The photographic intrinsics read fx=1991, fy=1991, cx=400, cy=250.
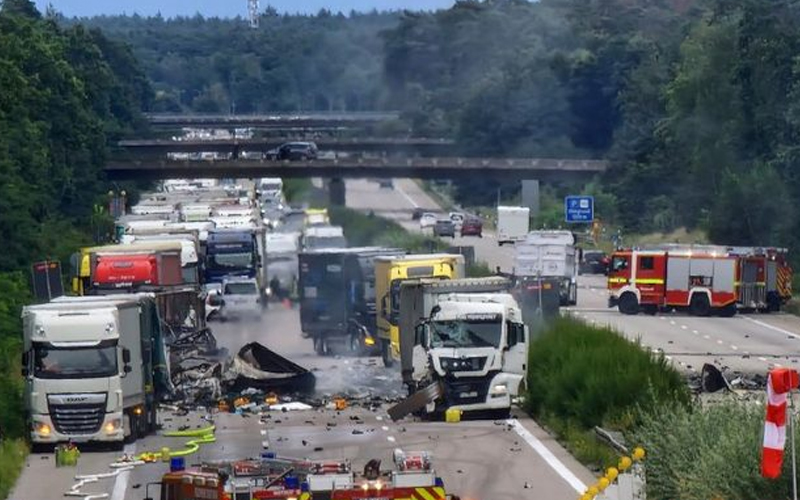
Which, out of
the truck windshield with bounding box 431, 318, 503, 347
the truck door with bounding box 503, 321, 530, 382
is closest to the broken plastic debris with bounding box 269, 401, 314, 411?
the truck windshield with bounding box 431, 318, 503, 347

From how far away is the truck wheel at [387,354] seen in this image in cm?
5166

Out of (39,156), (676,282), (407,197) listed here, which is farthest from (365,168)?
(676,282)

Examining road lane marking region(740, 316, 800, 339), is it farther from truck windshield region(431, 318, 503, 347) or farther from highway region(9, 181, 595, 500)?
truck windshield region(431, 318, 503, 347)

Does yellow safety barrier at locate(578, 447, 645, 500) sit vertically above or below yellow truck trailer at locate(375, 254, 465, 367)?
above

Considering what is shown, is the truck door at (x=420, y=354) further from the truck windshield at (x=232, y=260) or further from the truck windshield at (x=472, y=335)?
the truck windshield at (x=232, y=260)

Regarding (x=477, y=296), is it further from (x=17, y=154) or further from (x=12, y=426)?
(x=17, y=154)

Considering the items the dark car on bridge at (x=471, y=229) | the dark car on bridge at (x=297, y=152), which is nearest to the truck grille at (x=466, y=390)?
the dark car on bridge at (x=471, y=229)

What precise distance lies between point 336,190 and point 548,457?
10600cm

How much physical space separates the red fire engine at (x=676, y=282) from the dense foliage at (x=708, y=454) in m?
40.6

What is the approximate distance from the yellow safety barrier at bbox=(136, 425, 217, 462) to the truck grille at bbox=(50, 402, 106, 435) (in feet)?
3.71

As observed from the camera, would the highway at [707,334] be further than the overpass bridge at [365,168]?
No

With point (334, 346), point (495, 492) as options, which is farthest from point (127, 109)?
point (495, 492)

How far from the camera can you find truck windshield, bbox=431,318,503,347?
39219 millimetres

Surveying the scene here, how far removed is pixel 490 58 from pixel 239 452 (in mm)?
145134
